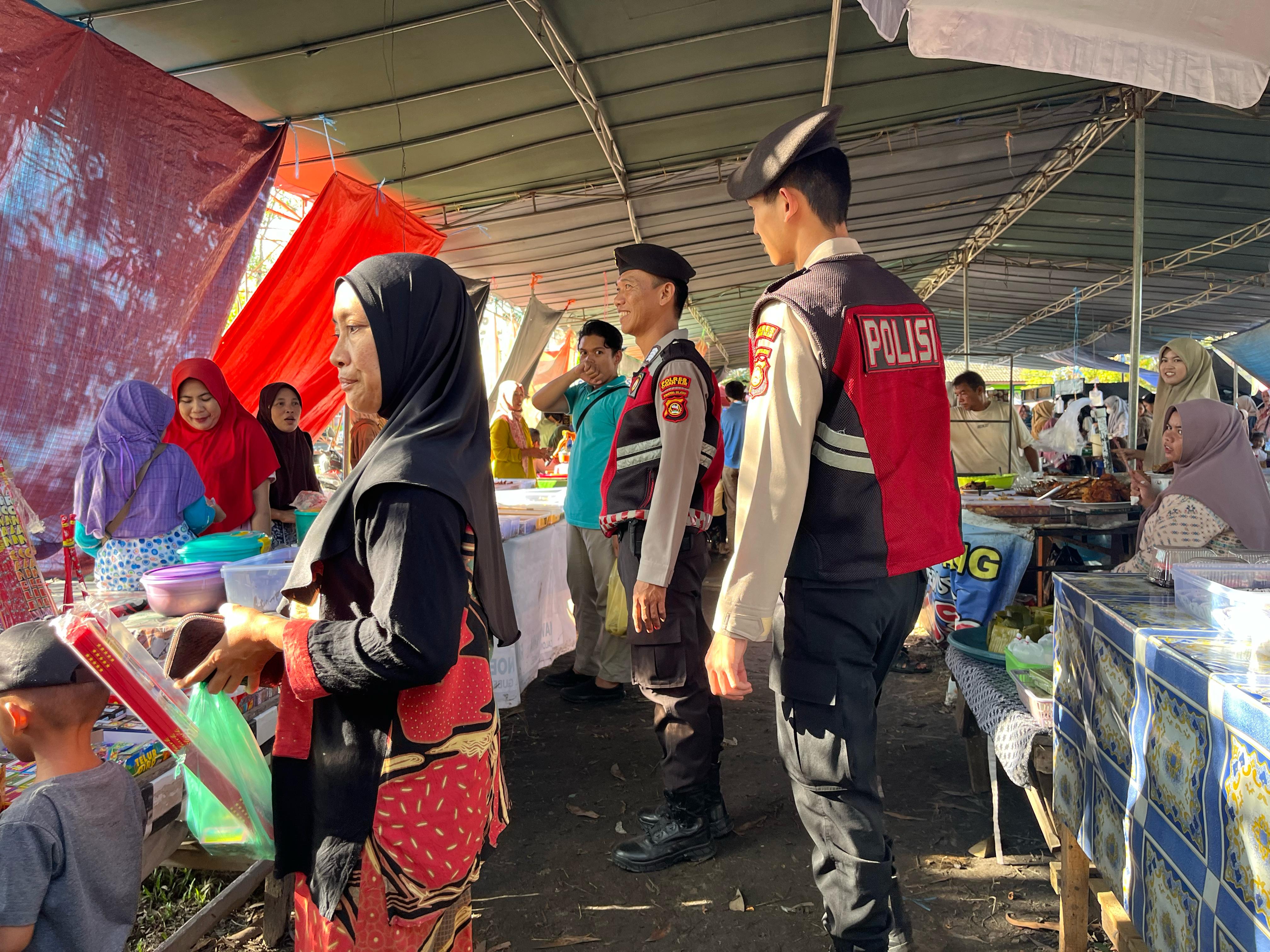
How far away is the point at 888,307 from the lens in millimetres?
1814

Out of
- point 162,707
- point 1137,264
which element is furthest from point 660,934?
point 1137,264

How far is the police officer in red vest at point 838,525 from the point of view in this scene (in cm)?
172

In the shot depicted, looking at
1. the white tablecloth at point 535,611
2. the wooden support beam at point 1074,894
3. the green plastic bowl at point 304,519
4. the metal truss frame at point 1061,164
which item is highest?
the metal truss frame at point 1061,164

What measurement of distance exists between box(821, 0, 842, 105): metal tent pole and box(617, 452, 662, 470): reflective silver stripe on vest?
312cm

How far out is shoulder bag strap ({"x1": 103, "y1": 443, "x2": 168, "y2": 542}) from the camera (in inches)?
125

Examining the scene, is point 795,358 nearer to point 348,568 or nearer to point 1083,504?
point 348,568

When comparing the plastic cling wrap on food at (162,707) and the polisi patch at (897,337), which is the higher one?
the polisi patch at (897,337)

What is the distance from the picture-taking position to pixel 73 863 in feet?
5.08

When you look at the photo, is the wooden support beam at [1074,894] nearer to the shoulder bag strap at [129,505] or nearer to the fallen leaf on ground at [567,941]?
the fallen leaf on ground at [567,941]

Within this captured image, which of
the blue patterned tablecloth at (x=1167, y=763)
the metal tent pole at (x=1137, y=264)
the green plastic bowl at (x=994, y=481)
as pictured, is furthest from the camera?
the green plastic bowl at (x=994, y=481)

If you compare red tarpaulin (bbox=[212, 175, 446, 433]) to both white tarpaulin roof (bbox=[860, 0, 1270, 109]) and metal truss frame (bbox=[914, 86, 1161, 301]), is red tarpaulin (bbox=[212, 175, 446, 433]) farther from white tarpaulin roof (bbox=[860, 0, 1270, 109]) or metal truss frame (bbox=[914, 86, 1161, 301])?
metal truss frame (bbox=[914, 86, 1161, 301])

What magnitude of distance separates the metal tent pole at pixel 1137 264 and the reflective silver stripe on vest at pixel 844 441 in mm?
5147

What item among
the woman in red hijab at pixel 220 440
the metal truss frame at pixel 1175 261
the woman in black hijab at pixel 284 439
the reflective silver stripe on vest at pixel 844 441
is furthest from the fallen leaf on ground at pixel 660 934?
the metal truss frame at pixel 1175 261

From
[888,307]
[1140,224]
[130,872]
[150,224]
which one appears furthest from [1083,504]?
[150,224]
